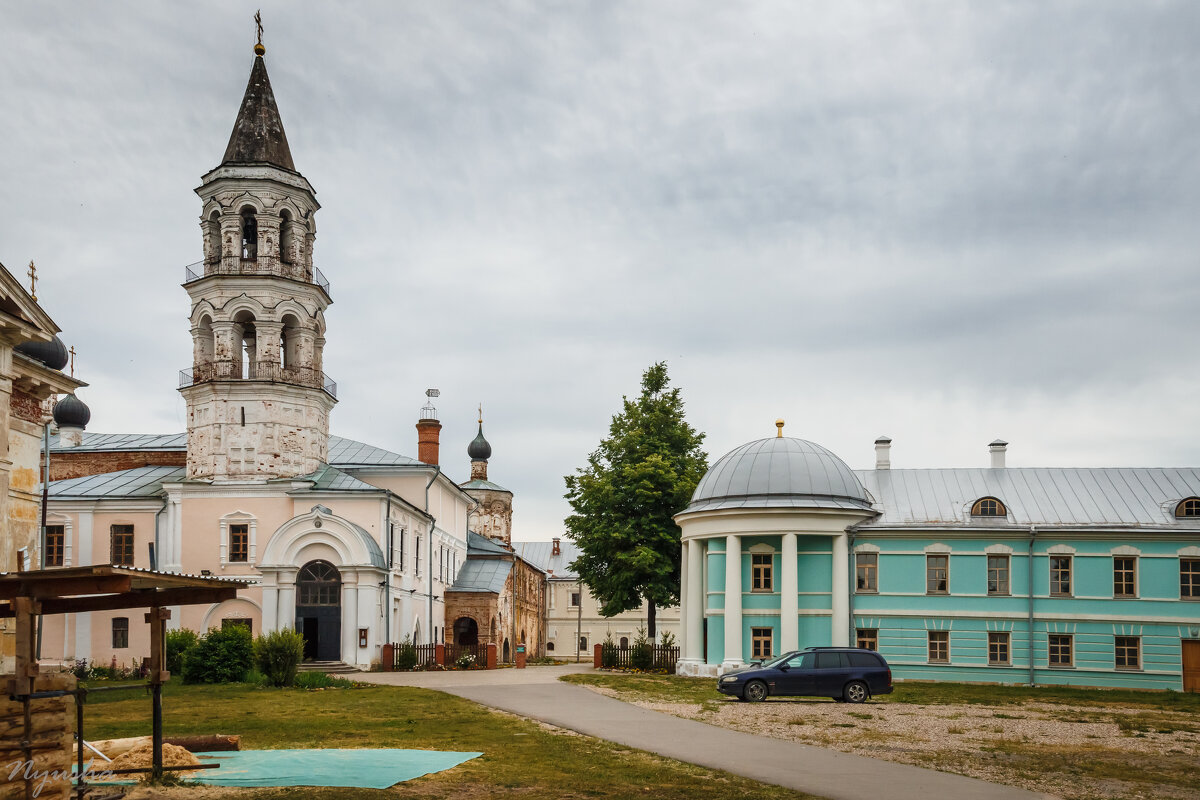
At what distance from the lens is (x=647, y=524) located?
1540 inches

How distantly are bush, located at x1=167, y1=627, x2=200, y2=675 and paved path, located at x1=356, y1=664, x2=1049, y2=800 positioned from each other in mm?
9438

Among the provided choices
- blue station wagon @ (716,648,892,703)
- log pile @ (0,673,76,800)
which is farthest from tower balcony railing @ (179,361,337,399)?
log pile @ (0,673,76,800)

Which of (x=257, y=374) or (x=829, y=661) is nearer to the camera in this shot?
(x=829, y=661)

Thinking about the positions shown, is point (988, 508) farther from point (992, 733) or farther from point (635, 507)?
point (992, 733)

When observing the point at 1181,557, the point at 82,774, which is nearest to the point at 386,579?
the point at 1181,557

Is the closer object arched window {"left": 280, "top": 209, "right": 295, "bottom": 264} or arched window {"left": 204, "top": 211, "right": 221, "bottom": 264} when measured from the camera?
arched window {"left": 204, "top": 211, "right": 221, "bottom": 264}

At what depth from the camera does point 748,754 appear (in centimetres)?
1459

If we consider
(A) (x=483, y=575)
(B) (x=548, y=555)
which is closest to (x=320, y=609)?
(A) (x=483, y=575)

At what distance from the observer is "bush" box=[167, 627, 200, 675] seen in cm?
2991

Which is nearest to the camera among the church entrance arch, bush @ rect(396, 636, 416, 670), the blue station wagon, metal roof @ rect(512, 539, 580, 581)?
the blue station wagon

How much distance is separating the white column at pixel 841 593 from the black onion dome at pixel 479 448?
3983 cm

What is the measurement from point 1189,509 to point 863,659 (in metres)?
14.7

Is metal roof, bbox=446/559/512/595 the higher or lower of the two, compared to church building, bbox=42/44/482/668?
lower

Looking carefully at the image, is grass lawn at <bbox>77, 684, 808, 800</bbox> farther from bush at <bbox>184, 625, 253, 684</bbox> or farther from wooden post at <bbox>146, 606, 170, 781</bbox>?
bush at <bbox>184, 625, 253, 684</bbox>
